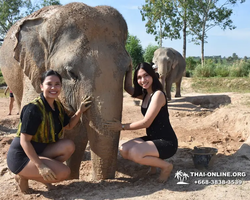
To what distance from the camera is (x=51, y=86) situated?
330 cm

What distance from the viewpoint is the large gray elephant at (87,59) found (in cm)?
333

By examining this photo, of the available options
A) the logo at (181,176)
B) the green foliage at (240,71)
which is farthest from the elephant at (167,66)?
the logo at (181,176)

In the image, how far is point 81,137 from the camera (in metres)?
4.70

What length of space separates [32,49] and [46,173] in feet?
5.60

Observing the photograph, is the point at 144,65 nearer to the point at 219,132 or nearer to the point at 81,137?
the point at 81,137

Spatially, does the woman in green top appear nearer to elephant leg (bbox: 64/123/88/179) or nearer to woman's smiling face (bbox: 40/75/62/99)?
woman's smiling face (bbox: 40/75/62/99)

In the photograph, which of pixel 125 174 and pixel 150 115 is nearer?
pixel 150 115

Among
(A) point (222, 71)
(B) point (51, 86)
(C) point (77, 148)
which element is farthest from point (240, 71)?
(B) point (51, 86)

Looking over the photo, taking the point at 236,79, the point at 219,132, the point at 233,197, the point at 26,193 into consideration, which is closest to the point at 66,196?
the point at 26,193

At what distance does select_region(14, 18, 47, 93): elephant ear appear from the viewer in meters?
3.93

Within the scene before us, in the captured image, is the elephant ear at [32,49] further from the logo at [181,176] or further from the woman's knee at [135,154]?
the logo at [181,176]

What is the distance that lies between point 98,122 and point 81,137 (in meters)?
1.49

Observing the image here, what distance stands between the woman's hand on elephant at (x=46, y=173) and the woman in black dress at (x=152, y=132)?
839 mm

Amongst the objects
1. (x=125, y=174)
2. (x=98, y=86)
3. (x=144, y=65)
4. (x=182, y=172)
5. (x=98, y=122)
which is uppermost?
(x=144, y=65)
